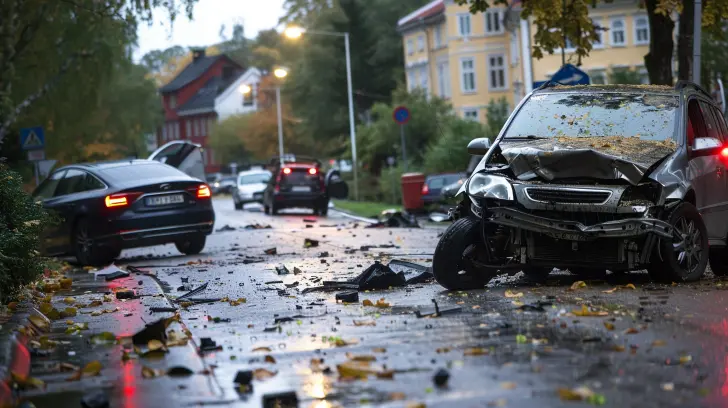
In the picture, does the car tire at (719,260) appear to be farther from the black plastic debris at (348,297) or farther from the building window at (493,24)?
the building window at (493,24)

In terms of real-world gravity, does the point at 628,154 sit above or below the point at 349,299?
above

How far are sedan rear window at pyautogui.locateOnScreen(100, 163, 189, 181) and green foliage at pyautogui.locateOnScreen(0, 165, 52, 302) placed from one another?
292 inches

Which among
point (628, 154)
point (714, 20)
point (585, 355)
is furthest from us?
point (714, 20)

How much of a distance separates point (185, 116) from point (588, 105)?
132124 millimetres

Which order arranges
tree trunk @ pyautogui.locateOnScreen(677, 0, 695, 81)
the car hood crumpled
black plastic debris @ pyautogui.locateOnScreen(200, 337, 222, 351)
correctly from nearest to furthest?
1. black plastic debris @ pyautogui.locateOnScreen(200, 337, 222, 351)
2. the car hood crumpled
3. tree trunk @ pyautogui.locateOnScreen(677, 0, 695, 81)

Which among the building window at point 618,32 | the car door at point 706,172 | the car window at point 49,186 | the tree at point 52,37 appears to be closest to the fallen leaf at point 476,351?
the car door at point 706,172

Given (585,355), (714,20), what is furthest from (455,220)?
(714,20)

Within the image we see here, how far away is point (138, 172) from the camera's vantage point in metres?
20.6

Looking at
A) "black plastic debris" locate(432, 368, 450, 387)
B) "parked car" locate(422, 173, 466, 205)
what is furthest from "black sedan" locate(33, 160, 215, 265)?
"parked car" locate(422, 173, 466, 205)

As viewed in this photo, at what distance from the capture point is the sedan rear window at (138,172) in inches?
795

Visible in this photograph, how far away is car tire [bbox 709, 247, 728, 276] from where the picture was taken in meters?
13.3

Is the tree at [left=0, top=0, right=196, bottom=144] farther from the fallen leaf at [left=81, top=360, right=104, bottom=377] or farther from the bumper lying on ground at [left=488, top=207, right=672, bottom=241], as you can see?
the fallen leaf at [left=81, top=360, right=104, bottom=377]

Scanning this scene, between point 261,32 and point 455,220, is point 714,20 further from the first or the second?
point 261,32

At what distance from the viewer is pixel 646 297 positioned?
10.5m
